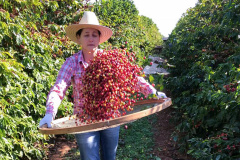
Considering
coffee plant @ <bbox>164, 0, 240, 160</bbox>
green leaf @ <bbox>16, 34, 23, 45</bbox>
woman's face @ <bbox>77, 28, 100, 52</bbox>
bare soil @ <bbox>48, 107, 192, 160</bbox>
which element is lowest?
bare soil @ <bbox>48, 107, 192, 160</bbox>

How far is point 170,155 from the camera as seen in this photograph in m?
3.76

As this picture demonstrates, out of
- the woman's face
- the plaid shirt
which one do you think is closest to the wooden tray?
the plaid shirt

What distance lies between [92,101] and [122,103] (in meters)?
0.22

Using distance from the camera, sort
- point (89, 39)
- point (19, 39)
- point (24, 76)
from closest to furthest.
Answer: point (89, 39), point (24, 76), point (19, 39)

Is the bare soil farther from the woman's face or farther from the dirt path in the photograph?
the woman's face

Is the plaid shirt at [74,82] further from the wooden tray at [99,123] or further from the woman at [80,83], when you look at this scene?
the wooden tray at [99,123]

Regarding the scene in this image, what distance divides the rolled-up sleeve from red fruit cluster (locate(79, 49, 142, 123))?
7.7 inches

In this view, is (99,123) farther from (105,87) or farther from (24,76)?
(24,76)

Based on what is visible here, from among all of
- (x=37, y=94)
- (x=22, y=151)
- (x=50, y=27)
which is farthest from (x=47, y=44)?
(x=22, y=151)

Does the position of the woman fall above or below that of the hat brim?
below

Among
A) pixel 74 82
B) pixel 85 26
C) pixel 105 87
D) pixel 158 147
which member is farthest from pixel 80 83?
pixel 158 147

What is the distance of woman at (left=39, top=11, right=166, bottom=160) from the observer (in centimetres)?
177

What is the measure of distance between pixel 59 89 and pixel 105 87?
0.43 metres

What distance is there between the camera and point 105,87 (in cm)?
156
